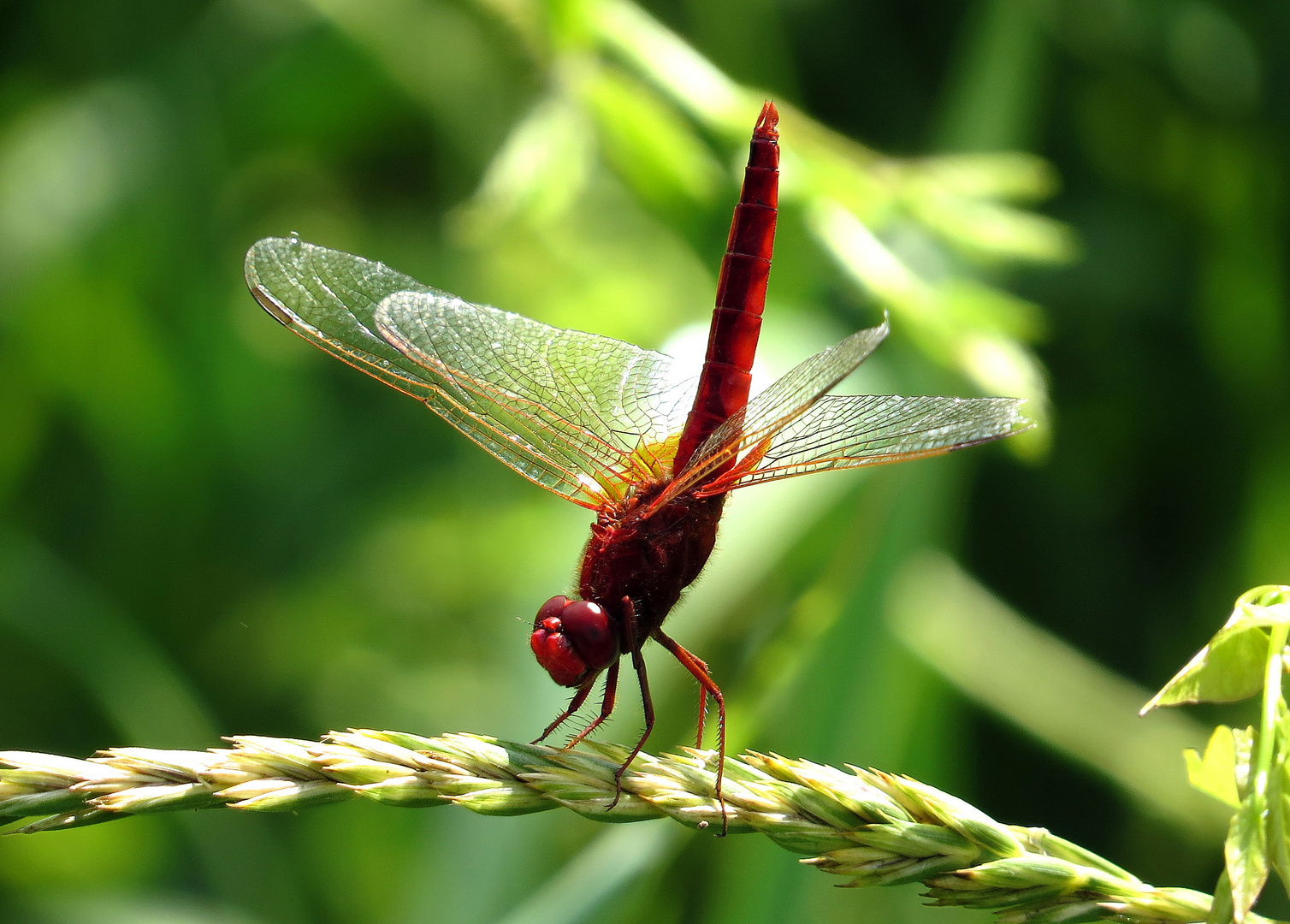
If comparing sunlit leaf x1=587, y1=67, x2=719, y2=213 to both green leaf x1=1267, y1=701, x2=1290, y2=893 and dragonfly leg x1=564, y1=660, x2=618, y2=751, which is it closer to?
dragonfly leg x1=564, y1=660, x2=618, y2=751

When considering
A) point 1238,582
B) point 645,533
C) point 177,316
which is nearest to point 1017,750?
point 1238,582

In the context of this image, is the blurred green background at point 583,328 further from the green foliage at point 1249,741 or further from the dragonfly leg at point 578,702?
the green foliage at point 1249,741

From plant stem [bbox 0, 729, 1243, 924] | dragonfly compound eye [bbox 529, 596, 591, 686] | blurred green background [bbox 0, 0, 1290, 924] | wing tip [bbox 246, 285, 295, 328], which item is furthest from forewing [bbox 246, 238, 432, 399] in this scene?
plant stem [bbox 0, 729, 1243, 924]

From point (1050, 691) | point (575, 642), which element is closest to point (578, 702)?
point (575, 642)

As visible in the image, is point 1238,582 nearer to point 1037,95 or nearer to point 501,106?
point 1037,95

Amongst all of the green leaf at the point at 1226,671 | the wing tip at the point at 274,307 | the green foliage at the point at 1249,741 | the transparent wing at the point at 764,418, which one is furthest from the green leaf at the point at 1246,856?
the wing tip at the point at 274,307

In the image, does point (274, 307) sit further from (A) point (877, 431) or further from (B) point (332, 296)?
(A) point (877, 431)

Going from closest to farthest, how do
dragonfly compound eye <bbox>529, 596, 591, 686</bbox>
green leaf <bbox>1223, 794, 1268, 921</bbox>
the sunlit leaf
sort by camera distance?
1. green leaf <bbox>1223, 794, 1268, 921</bbox>
2. dragonfly compound eye <bbox>529, 596, 591, 686</bbox>
3. the sunlit leaf
